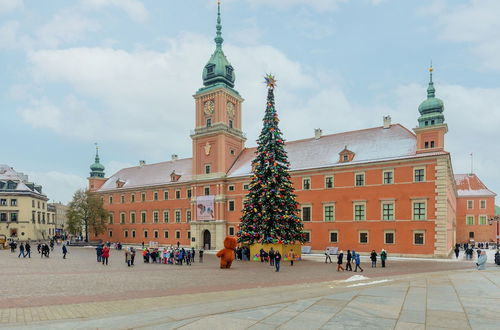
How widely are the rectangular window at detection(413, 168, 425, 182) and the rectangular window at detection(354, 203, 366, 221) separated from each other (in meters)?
6.22

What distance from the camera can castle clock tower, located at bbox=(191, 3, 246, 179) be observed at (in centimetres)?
5009

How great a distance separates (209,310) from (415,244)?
101 feet

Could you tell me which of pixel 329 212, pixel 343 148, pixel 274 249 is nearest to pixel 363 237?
pixel 329 212

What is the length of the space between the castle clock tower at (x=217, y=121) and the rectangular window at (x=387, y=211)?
22815 mm

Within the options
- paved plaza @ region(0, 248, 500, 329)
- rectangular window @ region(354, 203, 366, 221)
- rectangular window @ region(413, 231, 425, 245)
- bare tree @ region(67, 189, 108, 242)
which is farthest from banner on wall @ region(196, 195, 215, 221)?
paved plaza @ region(0, 248, 500, 329)

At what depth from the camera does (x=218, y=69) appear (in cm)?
5188

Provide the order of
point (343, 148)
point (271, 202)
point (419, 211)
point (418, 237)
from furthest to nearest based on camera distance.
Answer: point (343, 148), point (419, 211), point (418, 237), point (271, 202)

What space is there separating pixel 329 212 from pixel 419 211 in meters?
9.74

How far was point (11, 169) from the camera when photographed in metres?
75.6

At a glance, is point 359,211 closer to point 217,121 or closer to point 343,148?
point 343,148

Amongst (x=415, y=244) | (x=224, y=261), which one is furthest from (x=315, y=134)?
(x=224, y=261)

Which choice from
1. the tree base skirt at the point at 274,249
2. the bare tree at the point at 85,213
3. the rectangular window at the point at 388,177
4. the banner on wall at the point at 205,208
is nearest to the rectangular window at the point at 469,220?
the rectangular window at the point at 388,177

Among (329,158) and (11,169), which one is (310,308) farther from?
(11,169)

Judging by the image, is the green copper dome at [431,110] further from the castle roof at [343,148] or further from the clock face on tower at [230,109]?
the clock face on tower at [230,109]
